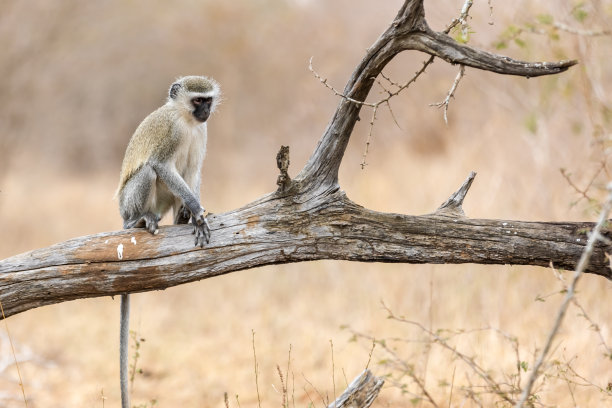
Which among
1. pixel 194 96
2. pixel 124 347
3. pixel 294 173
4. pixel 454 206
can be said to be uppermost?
pixel 194 96

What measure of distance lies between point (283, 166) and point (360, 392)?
1.31 meters

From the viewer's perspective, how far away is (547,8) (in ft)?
22.6

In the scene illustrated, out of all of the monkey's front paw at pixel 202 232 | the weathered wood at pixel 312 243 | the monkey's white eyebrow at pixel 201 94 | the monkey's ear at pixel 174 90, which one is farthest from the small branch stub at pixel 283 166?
the monkey's ear at pixel 174 90

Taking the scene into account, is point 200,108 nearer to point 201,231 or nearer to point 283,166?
point 201,231

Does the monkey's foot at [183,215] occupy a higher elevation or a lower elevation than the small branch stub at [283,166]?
lower

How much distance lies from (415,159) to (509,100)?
8.24 ft

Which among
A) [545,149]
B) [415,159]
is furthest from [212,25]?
[545,149]

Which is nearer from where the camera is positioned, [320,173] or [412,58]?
[320,173]

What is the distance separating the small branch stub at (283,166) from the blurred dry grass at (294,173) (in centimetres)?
177

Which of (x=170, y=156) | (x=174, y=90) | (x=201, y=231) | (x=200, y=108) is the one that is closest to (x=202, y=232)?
(x=201, y=231)

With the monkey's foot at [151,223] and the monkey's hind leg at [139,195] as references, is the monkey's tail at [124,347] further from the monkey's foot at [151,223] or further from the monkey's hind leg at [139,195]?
the monkey's hind leg at [139,195]

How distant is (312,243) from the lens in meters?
3.60

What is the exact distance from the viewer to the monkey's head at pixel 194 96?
4887mm

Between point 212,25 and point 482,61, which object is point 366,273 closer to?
point 482,61
